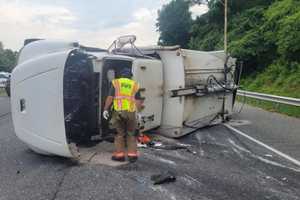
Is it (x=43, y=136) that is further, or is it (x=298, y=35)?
(x=298, y=35)

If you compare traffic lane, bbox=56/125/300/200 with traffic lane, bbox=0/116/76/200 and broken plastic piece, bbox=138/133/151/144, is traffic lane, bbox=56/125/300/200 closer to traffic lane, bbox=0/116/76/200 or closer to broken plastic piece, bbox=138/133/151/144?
traffic lane, bbox=0/116/76/200

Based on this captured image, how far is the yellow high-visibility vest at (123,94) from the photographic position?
5.59 metres

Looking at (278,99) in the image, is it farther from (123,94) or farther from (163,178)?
(163,178)

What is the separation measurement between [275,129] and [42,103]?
5.60 meters

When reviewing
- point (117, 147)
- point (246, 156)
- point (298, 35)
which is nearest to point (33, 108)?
point (117, 147)

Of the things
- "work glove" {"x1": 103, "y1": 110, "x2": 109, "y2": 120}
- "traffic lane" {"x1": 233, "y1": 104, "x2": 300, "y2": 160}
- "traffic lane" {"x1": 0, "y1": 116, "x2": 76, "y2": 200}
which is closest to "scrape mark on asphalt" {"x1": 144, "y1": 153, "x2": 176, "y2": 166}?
"work glove" {"x1": 103, "y1": 110, "x2": 109, "y2": 120}

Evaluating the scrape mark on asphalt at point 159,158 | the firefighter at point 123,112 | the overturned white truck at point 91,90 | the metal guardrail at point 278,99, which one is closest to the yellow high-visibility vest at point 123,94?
the firefighter at point 123,112

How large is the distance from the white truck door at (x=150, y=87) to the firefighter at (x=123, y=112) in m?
0.70

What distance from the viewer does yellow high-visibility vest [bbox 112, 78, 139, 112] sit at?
5.59 m

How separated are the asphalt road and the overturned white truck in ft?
1.42

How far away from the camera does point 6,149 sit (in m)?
6.37

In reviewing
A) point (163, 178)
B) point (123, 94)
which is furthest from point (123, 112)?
point (163, 178)

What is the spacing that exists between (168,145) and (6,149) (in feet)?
9.50

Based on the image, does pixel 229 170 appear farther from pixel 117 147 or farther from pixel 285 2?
pixel 285 2
